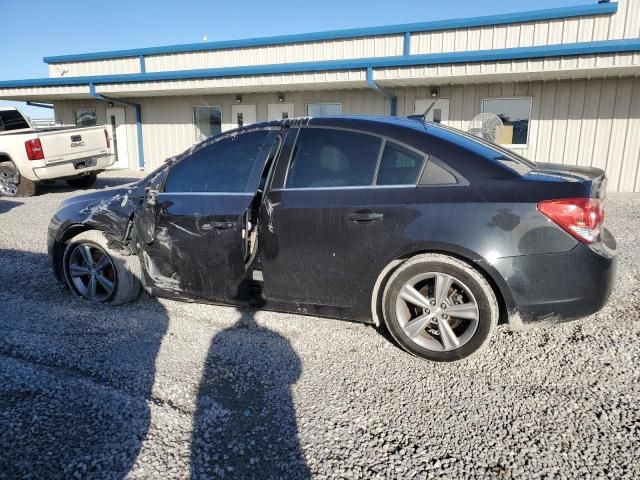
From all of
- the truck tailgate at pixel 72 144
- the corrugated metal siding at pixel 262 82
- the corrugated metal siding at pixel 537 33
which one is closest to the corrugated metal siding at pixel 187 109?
the corrugated metal siding at pixel 262 82

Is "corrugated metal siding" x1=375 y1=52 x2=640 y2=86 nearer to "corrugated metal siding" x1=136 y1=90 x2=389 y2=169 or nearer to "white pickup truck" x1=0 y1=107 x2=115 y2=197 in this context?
"corrugated metal siding" x1=136 y1=90 x2=389 y2=169

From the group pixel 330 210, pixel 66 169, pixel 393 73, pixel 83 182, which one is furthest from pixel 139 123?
pixel 330 210

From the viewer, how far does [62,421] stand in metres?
2.52

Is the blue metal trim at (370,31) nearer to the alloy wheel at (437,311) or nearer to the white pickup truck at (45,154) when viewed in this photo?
the white pickup truck at (45,154)

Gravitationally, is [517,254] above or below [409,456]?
above

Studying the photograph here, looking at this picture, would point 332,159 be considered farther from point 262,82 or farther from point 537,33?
point 537,33

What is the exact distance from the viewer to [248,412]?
2.64 metres

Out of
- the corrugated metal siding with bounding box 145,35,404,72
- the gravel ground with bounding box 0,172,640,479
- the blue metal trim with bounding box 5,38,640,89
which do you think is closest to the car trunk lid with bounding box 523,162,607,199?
the gravel ground with bounding box 0,172,640,479

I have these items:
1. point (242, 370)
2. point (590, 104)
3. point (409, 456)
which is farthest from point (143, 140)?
point (409, 456)

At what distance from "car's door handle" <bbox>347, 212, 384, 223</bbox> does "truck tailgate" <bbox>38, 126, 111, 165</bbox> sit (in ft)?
31.8

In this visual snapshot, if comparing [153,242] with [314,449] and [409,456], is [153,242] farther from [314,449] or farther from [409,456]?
[409,456]

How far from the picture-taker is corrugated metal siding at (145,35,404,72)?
45.3 feet

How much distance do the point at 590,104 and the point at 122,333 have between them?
11.3 meters

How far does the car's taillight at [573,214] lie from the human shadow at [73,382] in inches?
102
